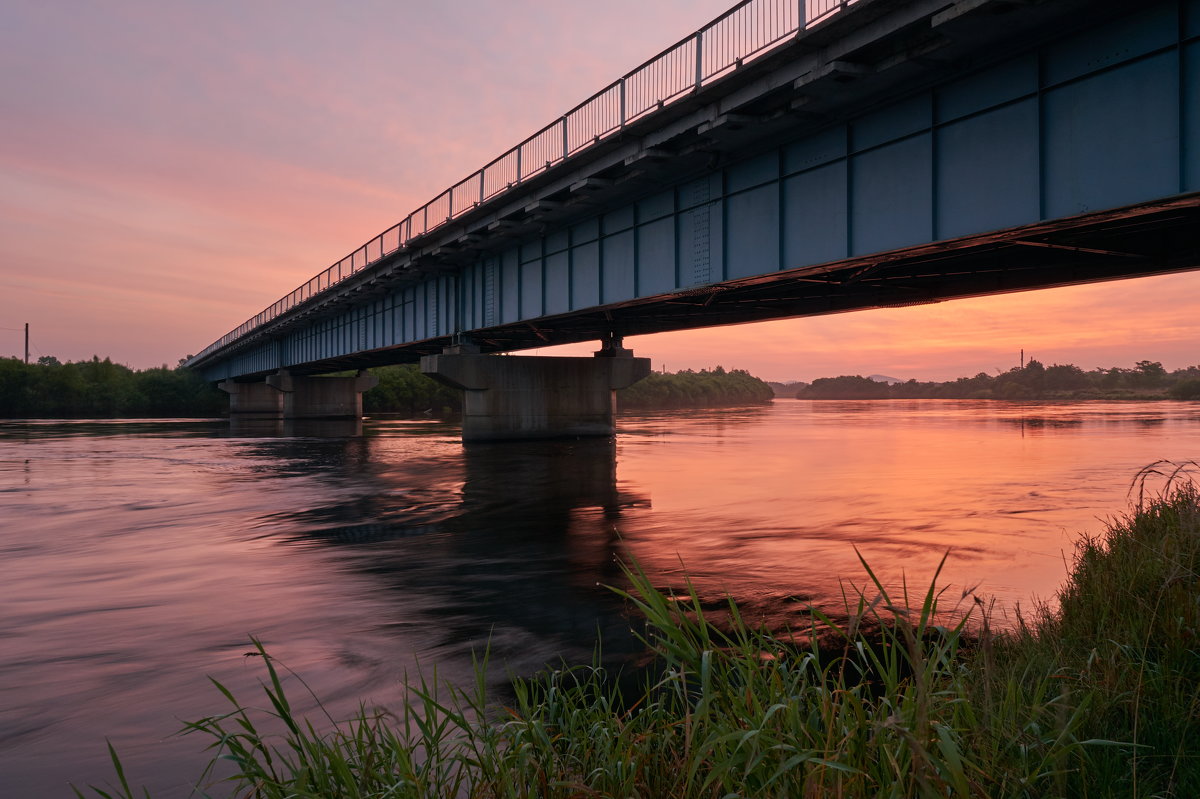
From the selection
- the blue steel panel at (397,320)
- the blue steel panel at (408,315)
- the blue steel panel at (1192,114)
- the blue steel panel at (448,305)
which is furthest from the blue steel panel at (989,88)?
the blue steel panel at (397,320)

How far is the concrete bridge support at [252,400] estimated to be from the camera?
114 m

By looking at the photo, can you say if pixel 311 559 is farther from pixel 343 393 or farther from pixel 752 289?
pixel 343 393

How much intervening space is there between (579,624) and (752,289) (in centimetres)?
2033

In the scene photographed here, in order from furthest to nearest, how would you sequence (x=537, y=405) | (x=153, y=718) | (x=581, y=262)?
1. (x=537, y=405)
2. (x=581, y=262)
3. (x=153, y=718)

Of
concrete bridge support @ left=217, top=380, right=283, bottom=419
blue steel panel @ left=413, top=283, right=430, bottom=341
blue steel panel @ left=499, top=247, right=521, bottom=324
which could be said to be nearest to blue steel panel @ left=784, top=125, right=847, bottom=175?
blue steel panel @ left=499, top=247, right=521, bottom=324

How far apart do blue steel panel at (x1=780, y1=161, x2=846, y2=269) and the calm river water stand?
6.84m

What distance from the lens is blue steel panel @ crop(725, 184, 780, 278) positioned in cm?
2130

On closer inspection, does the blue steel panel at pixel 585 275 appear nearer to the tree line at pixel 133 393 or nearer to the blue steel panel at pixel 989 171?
the blue steel panel at pixel 989 171

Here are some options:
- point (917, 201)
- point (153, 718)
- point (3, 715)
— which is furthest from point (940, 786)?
point (917, 201)

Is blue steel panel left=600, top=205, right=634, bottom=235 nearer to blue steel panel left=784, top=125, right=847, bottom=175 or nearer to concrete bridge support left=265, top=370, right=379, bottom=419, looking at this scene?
blue steel panel left=784, top=125, right=847, bottom=175

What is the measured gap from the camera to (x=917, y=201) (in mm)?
17156

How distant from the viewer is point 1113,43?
13578 mm

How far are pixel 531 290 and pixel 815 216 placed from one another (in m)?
18.0

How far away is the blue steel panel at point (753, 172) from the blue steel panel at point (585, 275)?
8.28 meters
